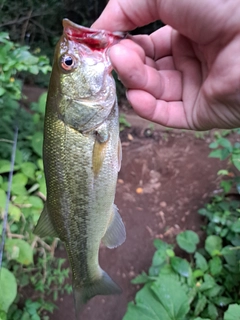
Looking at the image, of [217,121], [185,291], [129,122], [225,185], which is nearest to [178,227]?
[225,185]

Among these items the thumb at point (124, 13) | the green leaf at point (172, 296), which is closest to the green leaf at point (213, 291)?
the green leaf at point (172, 296)

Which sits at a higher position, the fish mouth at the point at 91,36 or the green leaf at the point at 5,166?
the fish mouth at the point at 91,36

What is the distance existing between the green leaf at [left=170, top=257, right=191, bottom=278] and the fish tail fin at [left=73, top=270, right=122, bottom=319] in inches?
34.1

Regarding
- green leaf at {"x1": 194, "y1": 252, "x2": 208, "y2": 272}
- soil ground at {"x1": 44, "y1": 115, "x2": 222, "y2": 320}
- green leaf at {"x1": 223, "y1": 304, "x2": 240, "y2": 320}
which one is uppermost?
green leaf at {"x1": 223, "y1": 304, "x2": 240, "y2": 320}

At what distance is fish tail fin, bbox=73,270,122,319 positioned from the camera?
1498 millimetres

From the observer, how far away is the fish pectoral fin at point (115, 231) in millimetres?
1416

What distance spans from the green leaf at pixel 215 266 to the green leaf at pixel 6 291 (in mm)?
1206

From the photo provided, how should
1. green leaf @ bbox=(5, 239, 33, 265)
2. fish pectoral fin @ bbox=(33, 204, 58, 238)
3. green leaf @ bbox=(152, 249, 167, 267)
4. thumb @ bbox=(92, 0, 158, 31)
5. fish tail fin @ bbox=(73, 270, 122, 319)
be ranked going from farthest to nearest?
green leaf @ bbox=(152, 249, 167, 267) → green leaf @ bbox=(5, 239, 33, 265) → fish tail fin @ bbox=(73, 270, 122, 319) → fish pectoral fin @ bbox=(33, 204, 58, 238) → thumb @ bbox=(92, 0, 158, 31)

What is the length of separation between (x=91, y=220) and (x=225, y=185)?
64.4 inches

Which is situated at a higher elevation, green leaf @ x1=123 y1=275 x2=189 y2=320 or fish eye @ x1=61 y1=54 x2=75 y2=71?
fish eye @ x1=61 y1=54 x2=75 y2=71

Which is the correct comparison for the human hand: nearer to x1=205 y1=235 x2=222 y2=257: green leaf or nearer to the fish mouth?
the fish mouth

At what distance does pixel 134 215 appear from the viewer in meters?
3.23

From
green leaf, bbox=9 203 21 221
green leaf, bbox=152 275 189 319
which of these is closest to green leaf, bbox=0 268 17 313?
green leaf, bbox=9 203 21 221

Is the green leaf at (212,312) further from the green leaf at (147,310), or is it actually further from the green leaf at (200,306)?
the green leaf at (147,310)
